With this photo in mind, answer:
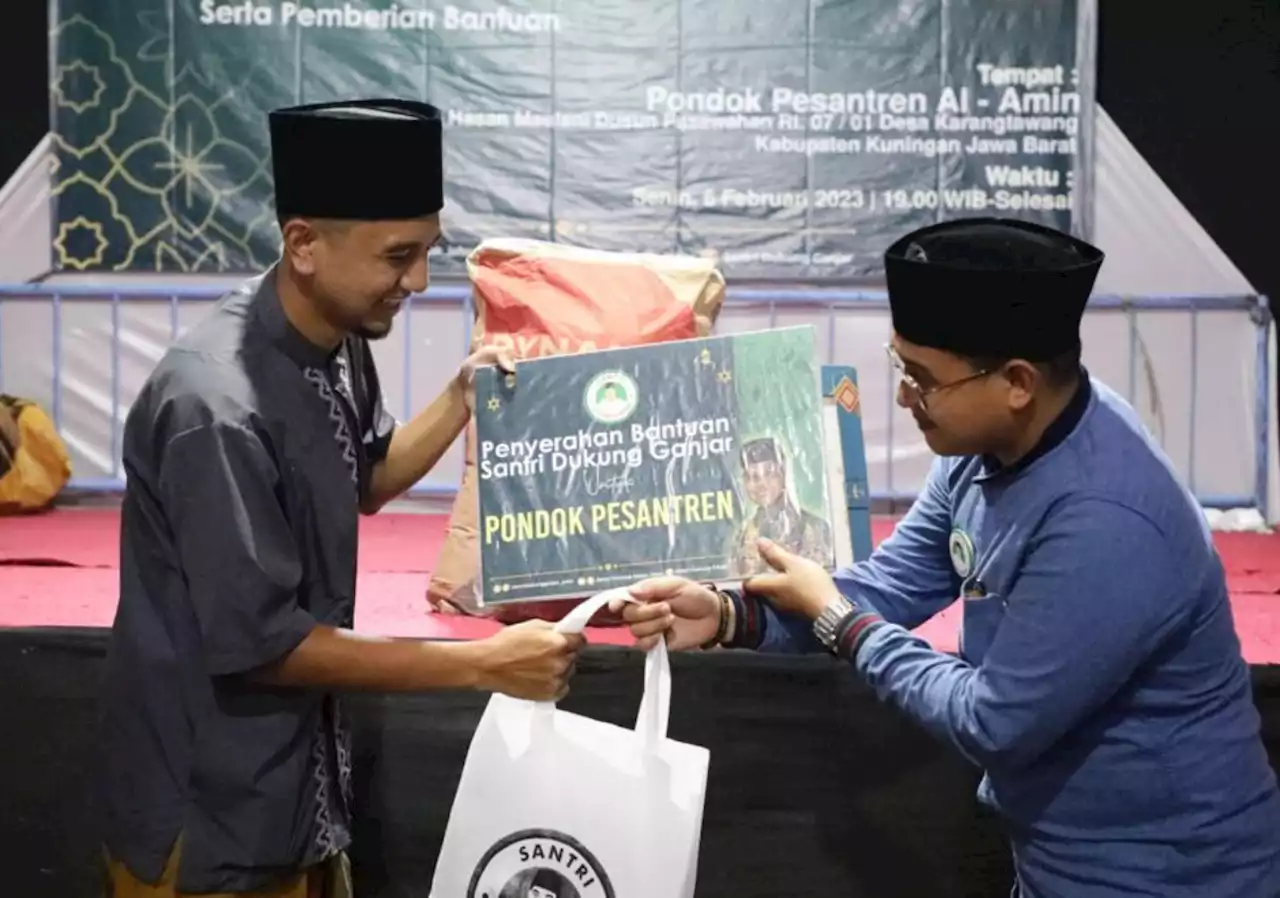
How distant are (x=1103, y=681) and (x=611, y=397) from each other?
695 millimetres

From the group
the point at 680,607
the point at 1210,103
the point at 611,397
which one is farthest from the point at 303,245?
the point at 1210,103

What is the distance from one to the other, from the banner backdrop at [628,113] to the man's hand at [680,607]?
2.32 m

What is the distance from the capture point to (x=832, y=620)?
5.10 ft

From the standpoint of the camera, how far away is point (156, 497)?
145 cm

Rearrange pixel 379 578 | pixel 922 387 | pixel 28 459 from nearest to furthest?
1. pixel 922 387
2. pixel 379 578
3. pixel 28 459

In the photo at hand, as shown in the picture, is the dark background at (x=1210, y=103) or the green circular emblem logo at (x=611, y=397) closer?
the green circular emblem logo at (x=611, y=397)

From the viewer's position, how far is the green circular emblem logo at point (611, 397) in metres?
1.81

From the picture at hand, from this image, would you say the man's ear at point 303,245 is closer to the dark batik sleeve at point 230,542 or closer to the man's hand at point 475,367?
the dark batik sleeve at point 230,542

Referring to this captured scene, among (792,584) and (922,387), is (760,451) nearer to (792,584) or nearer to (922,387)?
(792,584)

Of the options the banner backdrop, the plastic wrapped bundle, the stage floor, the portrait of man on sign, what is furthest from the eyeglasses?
the plastic wrapped bundle

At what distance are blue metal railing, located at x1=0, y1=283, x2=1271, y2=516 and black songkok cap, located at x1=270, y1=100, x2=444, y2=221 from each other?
96.5 inches

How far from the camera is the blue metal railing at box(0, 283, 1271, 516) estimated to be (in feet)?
12.9

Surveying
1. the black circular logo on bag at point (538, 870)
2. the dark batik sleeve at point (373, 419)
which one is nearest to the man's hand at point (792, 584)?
the black circular logo on bag at point (538, 870)

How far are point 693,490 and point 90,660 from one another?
3.47 ft
